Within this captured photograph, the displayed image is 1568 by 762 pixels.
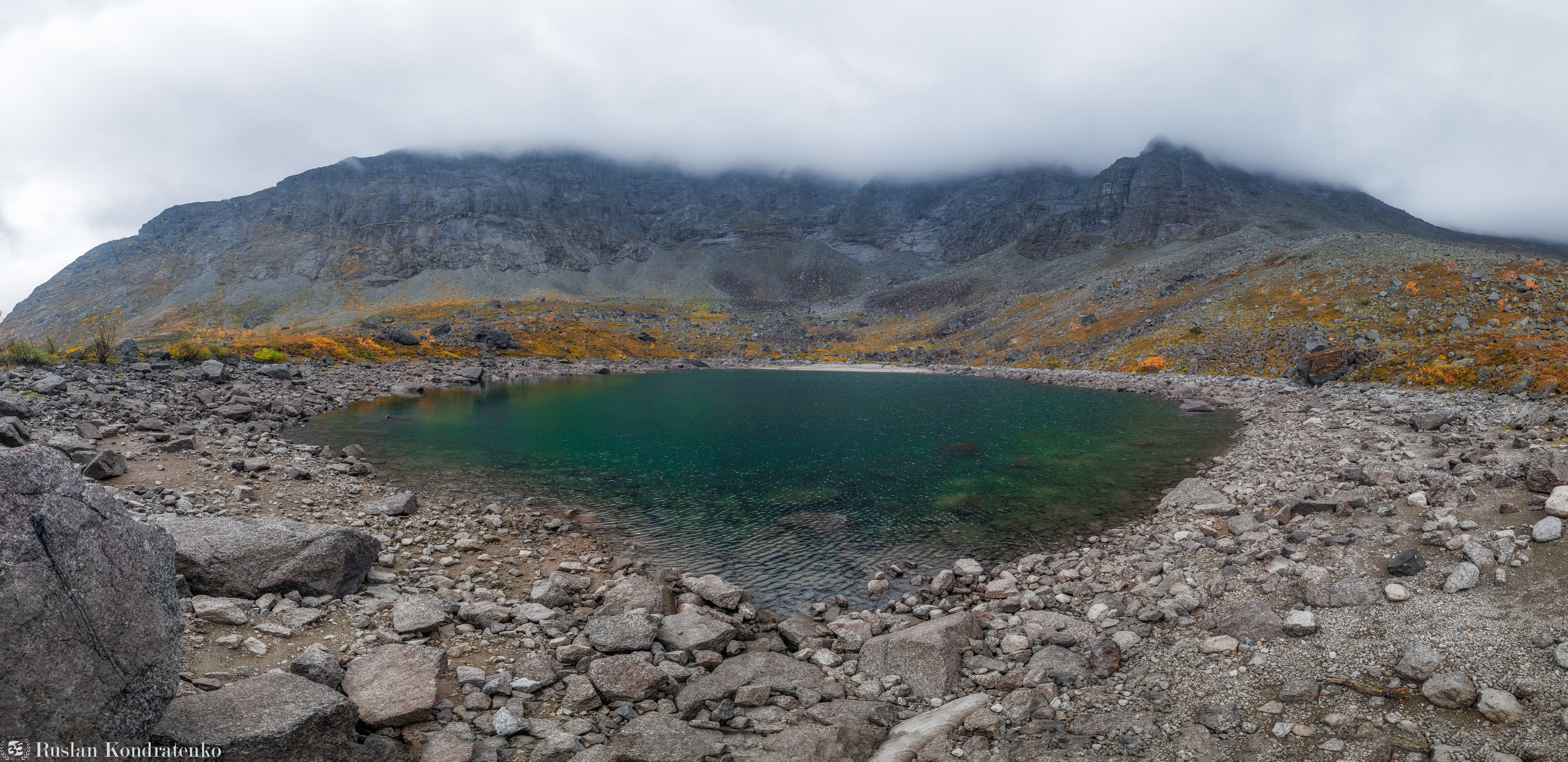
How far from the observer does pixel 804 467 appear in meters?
32.1

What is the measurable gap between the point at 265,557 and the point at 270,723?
22.1ft

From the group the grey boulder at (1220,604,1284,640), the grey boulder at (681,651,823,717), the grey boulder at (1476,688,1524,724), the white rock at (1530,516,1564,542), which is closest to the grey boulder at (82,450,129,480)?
the grey boulder at (681,651,823,717)

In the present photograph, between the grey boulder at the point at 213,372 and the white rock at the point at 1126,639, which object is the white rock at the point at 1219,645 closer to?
the white rock at the point at 1126,639

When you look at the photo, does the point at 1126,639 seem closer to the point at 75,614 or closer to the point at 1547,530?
the point at 1547,530

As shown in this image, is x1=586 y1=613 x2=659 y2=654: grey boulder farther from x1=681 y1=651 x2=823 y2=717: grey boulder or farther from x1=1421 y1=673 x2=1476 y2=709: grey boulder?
x1=1421 y1=673 x2=1476 y2=709: grey boulder

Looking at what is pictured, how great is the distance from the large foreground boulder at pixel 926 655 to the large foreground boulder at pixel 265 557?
36.1ft

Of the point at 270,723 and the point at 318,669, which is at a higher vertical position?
the point at 270,723

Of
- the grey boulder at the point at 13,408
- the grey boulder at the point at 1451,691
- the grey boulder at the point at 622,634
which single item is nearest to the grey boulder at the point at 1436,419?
the grey boulder at the point at 1451,691

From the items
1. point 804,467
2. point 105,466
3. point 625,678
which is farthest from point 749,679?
point 105,466

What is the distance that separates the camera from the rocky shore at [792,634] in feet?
20.9

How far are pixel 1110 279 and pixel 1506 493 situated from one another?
485ft

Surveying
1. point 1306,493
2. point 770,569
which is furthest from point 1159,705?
point 1306,493

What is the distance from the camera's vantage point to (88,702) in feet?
18.1

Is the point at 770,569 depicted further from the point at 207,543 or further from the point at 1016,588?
the point at 207,543
